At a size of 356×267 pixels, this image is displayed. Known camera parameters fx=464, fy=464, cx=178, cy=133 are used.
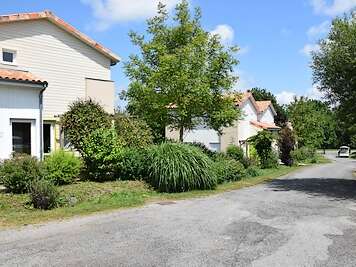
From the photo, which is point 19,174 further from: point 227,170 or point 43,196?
point 227,170

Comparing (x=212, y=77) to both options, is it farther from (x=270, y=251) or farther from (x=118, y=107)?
(x=270, y=251)

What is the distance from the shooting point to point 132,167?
1684cm

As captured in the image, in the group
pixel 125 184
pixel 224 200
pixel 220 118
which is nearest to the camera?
pixel 224 200

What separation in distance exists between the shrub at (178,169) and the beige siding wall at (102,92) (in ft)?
21.2

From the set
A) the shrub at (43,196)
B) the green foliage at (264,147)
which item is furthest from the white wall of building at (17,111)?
the green foliage at (264,147)

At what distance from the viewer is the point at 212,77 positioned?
21.6 metres

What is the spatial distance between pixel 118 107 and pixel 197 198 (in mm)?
11138

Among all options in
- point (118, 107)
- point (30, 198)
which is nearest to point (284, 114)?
point (118, 107)

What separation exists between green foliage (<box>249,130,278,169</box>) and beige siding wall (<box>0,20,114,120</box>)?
46.3ft

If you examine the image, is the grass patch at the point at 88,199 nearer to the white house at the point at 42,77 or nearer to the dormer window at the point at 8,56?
the white house at the point at 42,77

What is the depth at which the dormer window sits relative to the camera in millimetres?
19375

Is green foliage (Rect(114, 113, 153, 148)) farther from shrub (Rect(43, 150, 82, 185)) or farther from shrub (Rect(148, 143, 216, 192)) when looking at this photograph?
shrub (Rect(43, 150, 82, 185))

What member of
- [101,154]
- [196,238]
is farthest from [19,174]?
[196,238]

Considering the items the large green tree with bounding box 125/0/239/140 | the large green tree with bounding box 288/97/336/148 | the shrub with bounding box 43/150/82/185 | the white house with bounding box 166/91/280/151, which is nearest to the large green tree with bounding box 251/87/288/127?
the large green tree with bounding box 288/97/336/148
